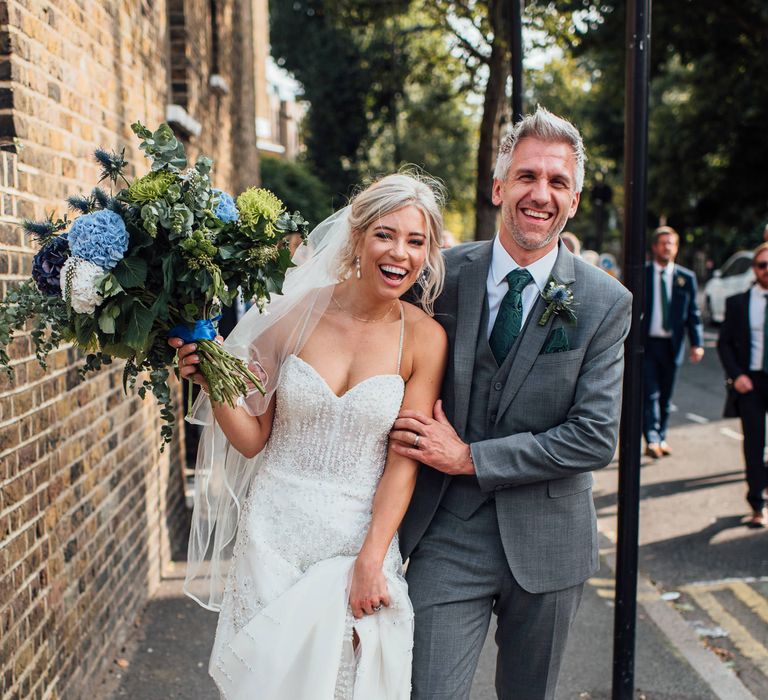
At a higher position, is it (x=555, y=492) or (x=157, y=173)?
(x=157, y=173)

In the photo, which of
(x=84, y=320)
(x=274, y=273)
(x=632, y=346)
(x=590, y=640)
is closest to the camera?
(x=84, y=320)

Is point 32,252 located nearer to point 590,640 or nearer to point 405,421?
point 405,421

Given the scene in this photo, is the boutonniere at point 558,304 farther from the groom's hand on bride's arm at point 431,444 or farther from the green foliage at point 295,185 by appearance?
the green foliage at point 295,185

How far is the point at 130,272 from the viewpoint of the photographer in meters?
2.53

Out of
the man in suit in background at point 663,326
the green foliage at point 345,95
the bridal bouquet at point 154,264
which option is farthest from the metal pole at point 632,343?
the green foliage at point 345,95

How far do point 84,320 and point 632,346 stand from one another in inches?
95.0

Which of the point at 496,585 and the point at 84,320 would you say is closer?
the point at 84,320

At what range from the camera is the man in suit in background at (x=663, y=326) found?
368 inches

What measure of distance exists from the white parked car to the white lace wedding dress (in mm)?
18829

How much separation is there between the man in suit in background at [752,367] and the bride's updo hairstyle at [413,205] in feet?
15.9

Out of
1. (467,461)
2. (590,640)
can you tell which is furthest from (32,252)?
(590,640)

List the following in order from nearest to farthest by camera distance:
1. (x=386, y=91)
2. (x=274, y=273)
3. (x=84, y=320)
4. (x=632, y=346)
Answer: (x=84, y=320)
(x=274, y=273)
(x=632, y=346)
(x=386, y=91)

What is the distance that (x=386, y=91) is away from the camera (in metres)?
30.8

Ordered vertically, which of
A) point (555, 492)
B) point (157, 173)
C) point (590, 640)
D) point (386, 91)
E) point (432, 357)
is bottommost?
point (590, 640)
